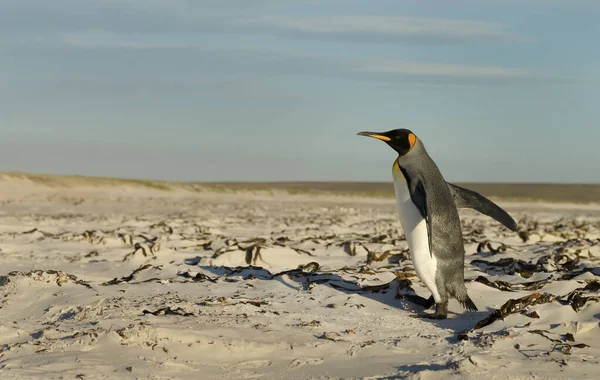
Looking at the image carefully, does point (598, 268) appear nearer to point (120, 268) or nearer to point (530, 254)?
point (530, 254)

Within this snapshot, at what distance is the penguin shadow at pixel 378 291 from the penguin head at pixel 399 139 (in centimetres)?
114

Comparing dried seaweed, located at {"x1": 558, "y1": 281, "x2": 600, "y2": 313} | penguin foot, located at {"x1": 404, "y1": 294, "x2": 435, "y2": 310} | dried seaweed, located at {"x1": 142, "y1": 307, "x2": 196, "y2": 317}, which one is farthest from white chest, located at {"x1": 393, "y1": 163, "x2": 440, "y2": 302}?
dried seaweed, located at {"x1": 142, "y1": 307, "x2": 196, "y2": 317}

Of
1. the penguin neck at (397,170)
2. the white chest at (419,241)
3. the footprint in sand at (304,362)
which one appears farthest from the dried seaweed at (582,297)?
the footprint in sand at (304,362)

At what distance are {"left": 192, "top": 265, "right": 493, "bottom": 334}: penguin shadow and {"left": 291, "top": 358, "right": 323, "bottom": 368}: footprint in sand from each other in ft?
3.07

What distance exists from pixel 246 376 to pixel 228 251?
479 cm

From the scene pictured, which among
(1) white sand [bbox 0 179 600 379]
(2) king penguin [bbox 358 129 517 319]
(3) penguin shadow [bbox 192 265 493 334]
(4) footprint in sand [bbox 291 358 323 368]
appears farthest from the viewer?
(2) king penguin [bbox 358 129 517 319]

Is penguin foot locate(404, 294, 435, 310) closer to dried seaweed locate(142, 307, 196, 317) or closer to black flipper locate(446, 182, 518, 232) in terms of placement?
black flipper locate(446, 182, 518, 232)

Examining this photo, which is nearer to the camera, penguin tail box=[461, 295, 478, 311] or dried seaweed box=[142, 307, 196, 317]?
dried seaweed box=[142, 307, 196, 317]

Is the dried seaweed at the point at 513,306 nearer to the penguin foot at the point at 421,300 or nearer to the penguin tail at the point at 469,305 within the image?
the penguin tail at the point at 469,305

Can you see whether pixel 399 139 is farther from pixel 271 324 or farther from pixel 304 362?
pixel 304 362

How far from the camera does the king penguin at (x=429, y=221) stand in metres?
5.86

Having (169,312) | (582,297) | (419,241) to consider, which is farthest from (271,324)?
(582,297)

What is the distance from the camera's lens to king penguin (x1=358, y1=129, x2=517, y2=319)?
19.2ft

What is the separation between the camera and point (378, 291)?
6.46 metres
